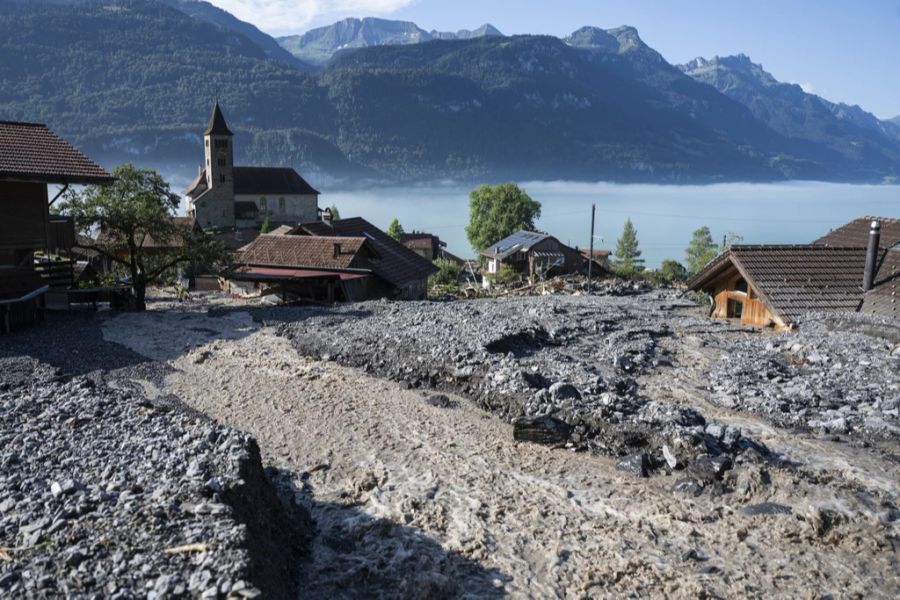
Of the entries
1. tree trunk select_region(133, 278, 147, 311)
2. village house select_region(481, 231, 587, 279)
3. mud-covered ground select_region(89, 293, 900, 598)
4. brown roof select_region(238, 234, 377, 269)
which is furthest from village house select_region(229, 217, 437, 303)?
village house select_region(481, 231, 587, 279)

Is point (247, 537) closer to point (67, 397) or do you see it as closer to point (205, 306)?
point (67, 397)

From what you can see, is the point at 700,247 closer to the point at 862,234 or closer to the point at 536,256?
the point at 536,256

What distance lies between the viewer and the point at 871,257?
23.7m

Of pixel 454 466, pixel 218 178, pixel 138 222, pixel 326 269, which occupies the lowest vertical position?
pixel 454 466

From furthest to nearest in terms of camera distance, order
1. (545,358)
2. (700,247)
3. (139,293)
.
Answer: (700,247) < (139,293) < (545,358)

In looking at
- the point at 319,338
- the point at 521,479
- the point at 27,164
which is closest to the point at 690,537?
the point at 521,479

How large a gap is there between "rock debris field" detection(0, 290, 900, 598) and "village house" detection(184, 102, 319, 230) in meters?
61.0

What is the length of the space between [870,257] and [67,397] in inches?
946

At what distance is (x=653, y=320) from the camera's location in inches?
1064

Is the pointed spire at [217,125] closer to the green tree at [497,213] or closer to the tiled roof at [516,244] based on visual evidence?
the green tree at [497,213]

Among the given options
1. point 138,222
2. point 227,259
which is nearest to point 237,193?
point 227,259

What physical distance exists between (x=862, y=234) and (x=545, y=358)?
19.2 meters

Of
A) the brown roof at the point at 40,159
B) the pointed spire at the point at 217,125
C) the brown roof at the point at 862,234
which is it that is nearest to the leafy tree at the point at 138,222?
the brown roof at the point at 40,159

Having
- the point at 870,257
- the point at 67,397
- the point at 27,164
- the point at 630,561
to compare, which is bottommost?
the point at 630,561
